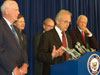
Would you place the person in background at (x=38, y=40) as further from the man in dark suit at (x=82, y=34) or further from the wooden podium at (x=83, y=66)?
the wooden podium at (x=83, y=66)

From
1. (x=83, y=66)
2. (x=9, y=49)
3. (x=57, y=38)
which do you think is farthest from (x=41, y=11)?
(x=83, y=66)

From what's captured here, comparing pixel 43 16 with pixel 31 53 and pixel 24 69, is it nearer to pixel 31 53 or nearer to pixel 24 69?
pixel 31 53

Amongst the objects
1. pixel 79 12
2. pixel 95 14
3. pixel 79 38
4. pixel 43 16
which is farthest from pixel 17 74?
pixel 95 14

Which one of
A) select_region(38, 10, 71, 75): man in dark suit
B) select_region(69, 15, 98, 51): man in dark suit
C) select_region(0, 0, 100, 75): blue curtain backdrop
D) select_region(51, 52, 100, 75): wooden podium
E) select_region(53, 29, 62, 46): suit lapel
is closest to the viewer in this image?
select_region(51, 52, 100, 75): wooden podium

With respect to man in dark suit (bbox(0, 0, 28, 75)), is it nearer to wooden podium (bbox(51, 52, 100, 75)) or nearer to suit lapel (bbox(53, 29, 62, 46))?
wooden podium (bbox(51, 52, 100, 75))

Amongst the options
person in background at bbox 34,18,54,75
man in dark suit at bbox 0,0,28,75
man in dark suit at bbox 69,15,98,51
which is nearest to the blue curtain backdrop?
person in background at bbox 34,18,54,75

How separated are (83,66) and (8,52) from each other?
0.85 meters

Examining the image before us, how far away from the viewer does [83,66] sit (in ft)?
7.23

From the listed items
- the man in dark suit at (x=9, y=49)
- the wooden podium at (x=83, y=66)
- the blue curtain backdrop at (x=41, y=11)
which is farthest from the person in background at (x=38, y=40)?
the wooden podium at (x=83, y=66)

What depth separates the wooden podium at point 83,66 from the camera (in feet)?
7.16

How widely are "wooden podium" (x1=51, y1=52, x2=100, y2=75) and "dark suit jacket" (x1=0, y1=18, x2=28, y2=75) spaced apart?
1.63 ft

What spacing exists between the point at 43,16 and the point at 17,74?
309 cm

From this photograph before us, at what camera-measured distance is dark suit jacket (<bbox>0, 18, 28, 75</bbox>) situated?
7.18 feet

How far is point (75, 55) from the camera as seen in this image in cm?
234
